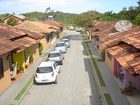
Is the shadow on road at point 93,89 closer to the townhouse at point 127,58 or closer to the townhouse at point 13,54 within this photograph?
the townhouse at point 127,58

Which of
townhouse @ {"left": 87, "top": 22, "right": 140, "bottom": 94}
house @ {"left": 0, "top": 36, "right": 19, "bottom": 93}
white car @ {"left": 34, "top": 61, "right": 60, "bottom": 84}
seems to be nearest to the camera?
townhouse @ {"left": 87, "top": 22, "right": 140, "bottom": 94}

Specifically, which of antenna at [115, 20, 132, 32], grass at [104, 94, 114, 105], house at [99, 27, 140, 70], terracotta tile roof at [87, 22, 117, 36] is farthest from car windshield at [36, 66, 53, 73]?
terracotta tile roof at [87, 22, 117, 36]

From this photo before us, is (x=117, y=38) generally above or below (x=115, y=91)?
above

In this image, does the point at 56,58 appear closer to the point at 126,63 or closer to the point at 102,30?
the point at 102,30

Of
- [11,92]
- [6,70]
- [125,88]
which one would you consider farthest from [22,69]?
[125,88]

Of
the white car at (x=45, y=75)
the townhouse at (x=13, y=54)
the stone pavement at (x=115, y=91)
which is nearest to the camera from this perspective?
the stone pavement at (x=115, y=91)

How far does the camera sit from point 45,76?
76.7ft

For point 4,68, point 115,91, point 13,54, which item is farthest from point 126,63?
point 13,54

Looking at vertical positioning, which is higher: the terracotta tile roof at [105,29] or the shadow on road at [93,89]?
the terracotta tile roof at [105,29]

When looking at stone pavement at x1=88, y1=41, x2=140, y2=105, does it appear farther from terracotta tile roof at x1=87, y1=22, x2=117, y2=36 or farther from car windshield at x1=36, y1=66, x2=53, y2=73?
terracotta tile roof at x1=87, y1=22, x2=117, y2=36

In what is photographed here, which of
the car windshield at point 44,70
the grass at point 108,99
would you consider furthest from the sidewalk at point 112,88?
the car windshield at point 44,70

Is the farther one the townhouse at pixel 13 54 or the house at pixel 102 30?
the house at pixel 102 30

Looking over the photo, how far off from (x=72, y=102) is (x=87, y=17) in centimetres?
7853

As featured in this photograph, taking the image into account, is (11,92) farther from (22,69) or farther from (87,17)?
(87,17)
